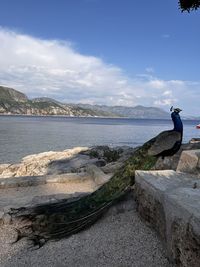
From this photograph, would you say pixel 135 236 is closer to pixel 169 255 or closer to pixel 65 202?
pixel 169 255

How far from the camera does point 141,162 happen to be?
309 inches

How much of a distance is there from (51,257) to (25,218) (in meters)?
1.31

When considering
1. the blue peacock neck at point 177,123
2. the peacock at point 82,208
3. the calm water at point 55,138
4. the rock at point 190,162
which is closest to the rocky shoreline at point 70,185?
the rock at point 190,162

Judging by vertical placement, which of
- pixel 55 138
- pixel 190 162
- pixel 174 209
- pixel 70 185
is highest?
pixel 190 162

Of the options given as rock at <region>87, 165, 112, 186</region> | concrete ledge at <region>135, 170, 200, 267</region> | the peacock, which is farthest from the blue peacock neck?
rock at <region>87, 165, 112, 186</region>

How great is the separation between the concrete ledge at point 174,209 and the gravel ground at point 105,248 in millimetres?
262

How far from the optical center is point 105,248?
20.5 feet

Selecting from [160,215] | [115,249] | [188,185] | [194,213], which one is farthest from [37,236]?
[194,213]

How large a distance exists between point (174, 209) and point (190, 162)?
227cm

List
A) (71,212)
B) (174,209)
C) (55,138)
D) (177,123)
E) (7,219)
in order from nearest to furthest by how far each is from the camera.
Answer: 1. (174,209)
2. (71,212)
3. (7,219)
4. (177,123)
5. (55,138)

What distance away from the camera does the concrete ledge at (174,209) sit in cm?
455

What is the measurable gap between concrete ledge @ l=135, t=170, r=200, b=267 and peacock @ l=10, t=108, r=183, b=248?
0.55m

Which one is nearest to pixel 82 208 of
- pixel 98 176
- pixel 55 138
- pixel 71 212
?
pixel 71 212

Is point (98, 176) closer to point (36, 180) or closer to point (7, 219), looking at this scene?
point (36, 180)
